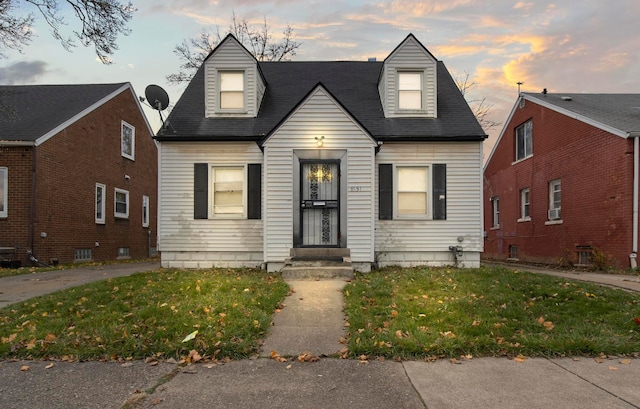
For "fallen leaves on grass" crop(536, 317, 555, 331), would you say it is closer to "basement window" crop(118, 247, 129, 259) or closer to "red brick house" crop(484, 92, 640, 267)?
"red brick house" crop(484, 92, 640, 267)

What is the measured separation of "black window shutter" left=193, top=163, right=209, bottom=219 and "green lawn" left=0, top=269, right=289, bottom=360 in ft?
12.2

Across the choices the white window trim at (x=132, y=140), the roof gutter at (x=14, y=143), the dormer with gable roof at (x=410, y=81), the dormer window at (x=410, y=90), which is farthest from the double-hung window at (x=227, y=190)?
the white window trim at (x=132, y=140)

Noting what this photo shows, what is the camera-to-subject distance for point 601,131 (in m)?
13.5

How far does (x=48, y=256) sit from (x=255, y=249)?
8.21m

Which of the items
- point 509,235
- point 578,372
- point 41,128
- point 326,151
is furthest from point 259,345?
point 509,235

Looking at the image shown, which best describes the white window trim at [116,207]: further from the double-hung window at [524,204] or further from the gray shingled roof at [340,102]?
the double-hung window at [524,204]

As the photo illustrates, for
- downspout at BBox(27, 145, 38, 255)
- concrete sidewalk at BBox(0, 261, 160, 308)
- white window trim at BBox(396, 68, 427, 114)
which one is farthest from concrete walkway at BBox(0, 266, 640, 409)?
downspout at BBox(27, 145, 38, 255)

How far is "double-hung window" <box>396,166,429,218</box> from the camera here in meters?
11.6

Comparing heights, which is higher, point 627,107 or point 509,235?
point 627,107

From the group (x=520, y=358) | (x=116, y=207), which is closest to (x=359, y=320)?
(x=520, y=358)

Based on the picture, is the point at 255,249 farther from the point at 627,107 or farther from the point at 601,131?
the point at 627,107

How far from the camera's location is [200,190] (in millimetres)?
11578

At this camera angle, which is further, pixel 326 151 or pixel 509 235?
pixel 509 235

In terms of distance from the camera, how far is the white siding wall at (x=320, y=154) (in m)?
10.7
